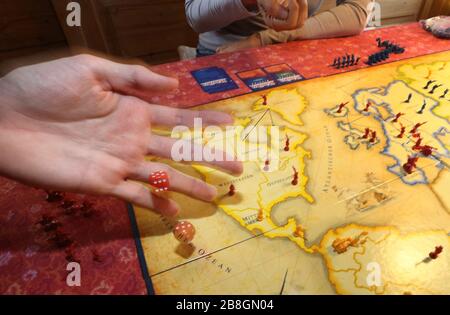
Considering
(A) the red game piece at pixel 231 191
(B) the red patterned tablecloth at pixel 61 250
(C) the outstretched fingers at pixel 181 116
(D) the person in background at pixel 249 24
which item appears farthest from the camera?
(D) the person in background at pixel 249 24

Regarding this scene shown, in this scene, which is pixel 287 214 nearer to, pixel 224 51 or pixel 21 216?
pixel 21 216

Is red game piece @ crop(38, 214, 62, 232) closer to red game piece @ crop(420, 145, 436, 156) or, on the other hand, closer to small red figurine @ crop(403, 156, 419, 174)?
small red figurine @ crop(403, 156, 419, 174)

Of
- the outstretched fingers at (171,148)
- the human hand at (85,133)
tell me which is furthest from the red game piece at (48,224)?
the outstretched fingers at (171,148)

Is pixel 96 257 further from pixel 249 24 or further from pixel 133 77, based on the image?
pixel 249 24

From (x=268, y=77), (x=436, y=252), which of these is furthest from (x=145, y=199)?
(x=268, y=77)

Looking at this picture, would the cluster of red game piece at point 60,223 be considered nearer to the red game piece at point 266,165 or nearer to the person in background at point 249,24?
the red game piece at point 266,165

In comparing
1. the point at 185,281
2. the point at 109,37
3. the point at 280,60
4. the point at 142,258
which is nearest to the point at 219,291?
the point at 185,281

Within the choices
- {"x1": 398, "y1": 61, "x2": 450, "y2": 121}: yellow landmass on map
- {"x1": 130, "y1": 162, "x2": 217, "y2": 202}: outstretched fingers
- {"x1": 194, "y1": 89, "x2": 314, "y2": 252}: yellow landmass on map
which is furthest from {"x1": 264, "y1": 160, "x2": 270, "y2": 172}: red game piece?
{"x1": 398, "y1": 61, "x2": 450, "y2": 121}: yellow landmass on map
